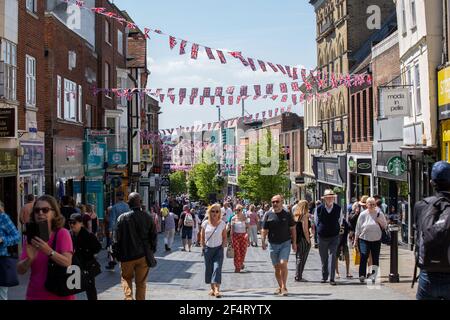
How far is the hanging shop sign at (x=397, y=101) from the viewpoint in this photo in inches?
Result: 958

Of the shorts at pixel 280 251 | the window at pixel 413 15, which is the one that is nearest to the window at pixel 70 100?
the window at pixel 413 15

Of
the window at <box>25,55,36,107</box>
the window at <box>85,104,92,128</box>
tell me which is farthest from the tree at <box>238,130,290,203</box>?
the window at <box>25,55,36,107</box>

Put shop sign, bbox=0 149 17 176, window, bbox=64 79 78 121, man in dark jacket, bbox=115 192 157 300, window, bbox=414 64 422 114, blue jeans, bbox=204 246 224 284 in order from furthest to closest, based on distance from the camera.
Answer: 1. window, bbox=64 79 78 121
2. window, bbox=414 64 422 114
3. shop sign, bbox=0 149 17 176
4. blue jeans, bbox=204 246 224 284
5. man in dark jacket, bbox=115 192 157 300

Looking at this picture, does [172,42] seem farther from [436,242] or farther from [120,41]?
[120,41]

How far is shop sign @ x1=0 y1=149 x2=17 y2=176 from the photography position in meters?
20.4

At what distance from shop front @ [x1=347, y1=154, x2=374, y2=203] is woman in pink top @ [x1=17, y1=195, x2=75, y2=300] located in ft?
95.9

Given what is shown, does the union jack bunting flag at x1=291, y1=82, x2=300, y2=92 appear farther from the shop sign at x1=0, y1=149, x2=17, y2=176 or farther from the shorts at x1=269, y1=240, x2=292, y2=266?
the shorts at x1=269, y1=240, x2=292, y2=266

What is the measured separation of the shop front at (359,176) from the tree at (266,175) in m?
24.9

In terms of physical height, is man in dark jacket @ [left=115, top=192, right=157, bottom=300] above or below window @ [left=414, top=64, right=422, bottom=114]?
below

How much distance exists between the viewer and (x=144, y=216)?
10680 mm

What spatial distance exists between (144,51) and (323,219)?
4537 cm

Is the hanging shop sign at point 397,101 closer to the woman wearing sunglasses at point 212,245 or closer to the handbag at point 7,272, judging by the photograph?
the woman wearing sunglasses at point 212,245

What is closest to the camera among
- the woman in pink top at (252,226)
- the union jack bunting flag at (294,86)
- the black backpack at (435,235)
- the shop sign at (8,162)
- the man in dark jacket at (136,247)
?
the black backpack at (435,235)

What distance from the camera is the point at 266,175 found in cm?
6681
